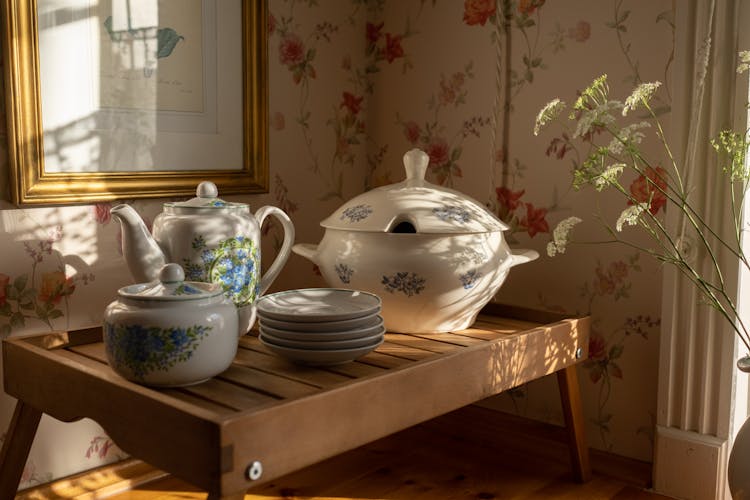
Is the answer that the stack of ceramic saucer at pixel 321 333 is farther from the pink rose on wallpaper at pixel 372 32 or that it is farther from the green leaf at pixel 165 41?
the pink rose on wallpaper at pixel 372 32

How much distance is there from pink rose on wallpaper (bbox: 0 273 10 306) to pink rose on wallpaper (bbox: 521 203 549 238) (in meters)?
1.21

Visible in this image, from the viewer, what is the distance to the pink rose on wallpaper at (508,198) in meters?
2.04

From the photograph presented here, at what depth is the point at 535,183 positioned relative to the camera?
200cm

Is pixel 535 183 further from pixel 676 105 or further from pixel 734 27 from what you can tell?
pixel 734 27

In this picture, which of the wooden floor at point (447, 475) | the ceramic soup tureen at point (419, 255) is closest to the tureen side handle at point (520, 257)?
the ceramic soup tureen at point (419, 255)

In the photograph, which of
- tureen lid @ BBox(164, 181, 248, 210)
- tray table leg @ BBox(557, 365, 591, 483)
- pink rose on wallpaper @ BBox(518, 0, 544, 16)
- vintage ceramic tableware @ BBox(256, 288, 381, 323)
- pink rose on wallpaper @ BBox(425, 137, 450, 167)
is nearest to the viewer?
vintage ceramic tableware @ BBox(256, 288, 381, 323)

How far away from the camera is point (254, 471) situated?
44.0 inches

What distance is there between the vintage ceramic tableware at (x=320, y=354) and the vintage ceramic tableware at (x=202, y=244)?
15 centimetres

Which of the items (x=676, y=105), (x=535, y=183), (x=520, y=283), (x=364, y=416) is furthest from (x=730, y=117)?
(x=364, y=416)

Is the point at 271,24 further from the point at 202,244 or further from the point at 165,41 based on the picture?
the point at 202,244

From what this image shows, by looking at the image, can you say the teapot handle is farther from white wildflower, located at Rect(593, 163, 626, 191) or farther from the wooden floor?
white wildflower, located at Rect(593, 163, 626, 191)

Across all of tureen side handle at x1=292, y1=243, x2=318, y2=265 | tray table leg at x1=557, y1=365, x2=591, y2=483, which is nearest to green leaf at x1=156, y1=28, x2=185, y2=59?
tureen side handle at x1=292, y1=243, x2=318, y2=265

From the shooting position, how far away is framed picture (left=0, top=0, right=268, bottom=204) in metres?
1.55

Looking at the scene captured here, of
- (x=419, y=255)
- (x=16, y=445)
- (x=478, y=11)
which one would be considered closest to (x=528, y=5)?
(x=478, y=11)
